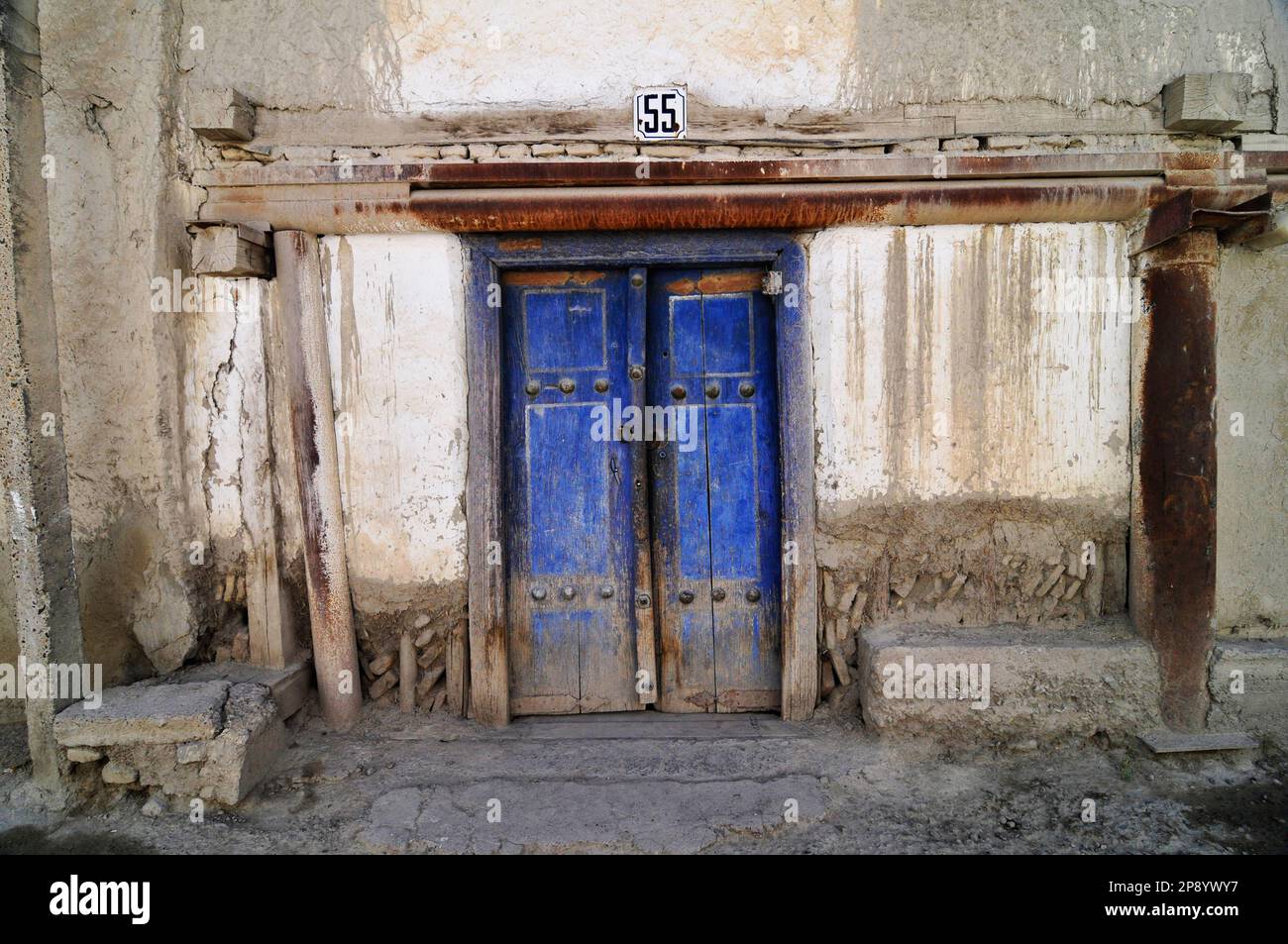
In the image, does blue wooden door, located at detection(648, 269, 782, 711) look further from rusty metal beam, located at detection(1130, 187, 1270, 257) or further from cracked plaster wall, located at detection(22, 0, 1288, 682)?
rusty metal beam, located at detection(1130, 187, 1270, 257)

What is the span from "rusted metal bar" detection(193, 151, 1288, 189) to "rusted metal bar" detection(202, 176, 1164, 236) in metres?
0.05

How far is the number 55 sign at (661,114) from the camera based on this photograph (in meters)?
3.18

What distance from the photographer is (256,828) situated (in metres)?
2.74

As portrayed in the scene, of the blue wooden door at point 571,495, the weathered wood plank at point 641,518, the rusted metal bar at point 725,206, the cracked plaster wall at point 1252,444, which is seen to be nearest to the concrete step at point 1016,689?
the cracked plaster wall at point 1252,444

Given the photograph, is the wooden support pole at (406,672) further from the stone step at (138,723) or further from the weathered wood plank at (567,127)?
the weathered wood plank at (567,127)

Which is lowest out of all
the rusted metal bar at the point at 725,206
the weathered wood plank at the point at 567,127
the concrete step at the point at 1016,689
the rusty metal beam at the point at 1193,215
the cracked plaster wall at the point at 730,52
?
the concrete step at the point at 1016,689

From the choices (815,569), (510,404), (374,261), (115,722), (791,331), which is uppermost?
(374,261)

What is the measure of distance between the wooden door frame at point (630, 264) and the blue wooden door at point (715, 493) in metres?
0.13

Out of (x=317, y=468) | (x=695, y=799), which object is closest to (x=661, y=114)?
(x=317, y=468)

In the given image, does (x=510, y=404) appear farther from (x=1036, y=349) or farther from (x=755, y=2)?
(x=1036, y=349)
